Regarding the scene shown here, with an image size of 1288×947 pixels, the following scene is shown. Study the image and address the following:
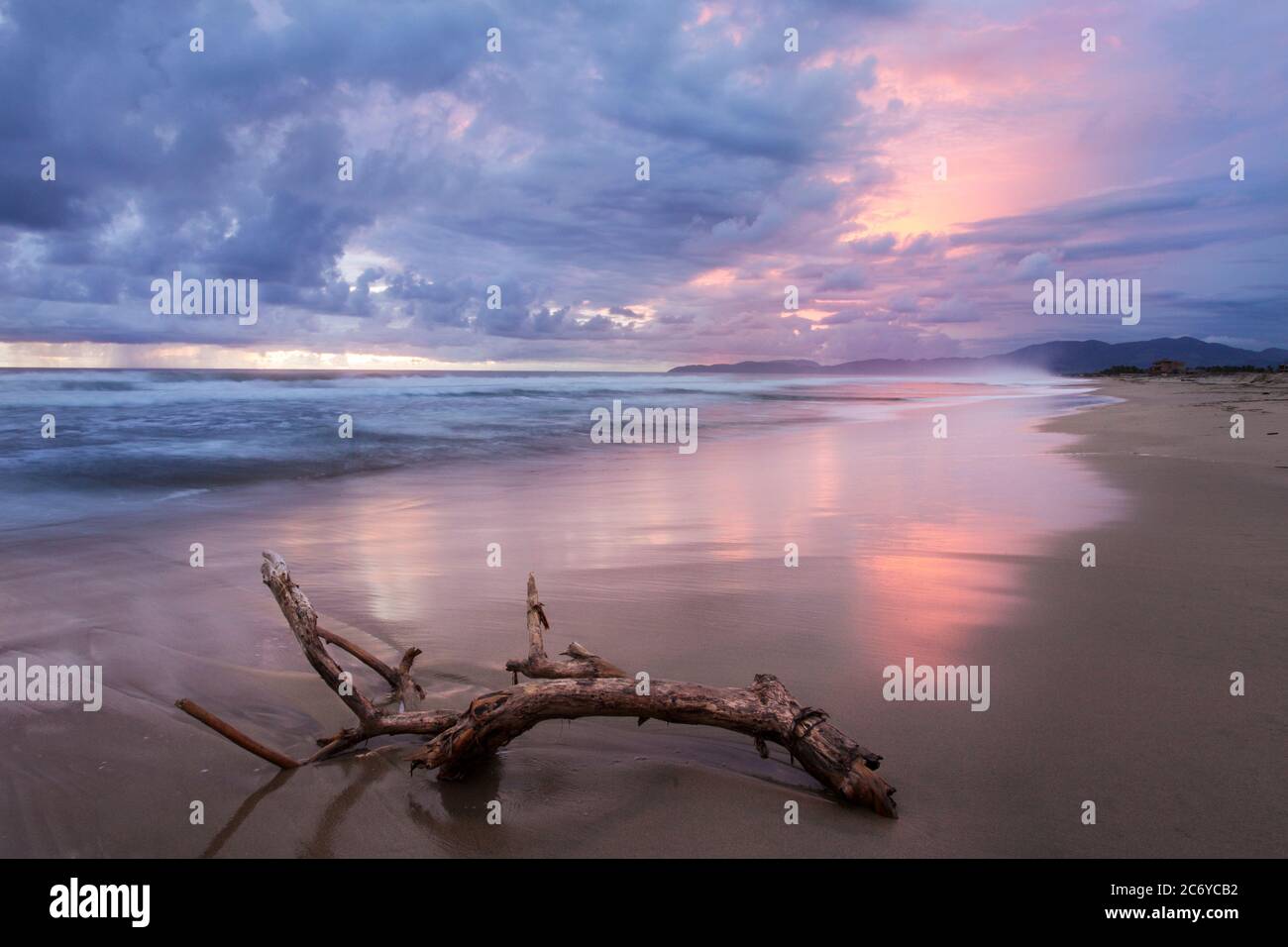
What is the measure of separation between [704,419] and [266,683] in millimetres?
27951

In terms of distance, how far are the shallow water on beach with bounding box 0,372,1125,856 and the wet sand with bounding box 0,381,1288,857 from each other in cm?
2

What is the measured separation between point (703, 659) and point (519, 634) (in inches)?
56.3

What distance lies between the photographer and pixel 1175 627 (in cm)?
503

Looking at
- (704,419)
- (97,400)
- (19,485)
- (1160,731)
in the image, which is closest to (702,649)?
(1160,731)

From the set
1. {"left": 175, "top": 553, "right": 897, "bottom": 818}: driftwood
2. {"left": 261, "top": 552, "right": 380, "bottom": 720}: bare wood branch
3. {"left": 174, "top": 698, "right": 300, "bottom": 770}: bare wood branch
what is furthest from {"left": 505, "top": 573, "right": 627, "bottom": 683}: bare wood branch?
{"left": 174, "top": 698, "right": 300, "bottom": 770}: bare wood branch

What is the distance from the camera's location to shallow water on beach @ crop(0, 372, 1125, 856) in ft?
10.4

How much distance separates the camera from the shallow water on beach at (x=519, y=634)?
10.4 ft

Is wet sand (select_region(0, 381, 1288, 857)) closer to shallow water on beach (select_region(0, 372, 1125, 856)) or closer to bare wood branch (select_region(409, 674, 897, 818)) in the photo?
shallow water on beach (select_region(0, 372, 1125, 856))

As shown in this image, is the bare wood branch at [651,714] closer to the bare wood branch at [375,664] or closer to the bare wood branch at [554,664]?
the bare wood branch at [554,664]

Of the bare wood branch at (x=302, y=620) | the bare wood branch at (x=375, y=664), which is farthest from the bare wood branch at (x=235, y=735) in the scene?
the bare wood branch at (x=375, y=664)

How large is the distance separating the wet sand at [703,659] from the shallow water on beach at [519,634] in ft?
0.08

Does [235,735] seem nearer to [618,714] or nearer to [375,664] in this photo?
[375,664]
